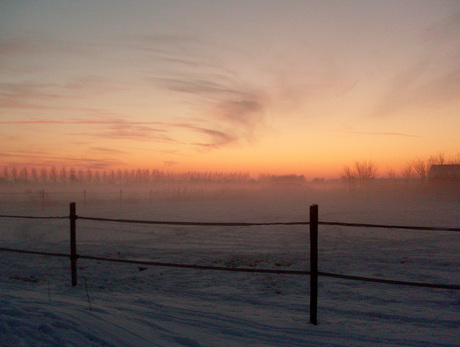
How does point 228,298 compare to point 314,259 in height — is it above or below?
below

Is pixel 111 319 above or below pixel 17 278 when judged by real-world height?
above

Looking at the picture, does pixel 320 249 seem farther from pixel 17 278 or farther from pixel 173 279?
pixel 17 278

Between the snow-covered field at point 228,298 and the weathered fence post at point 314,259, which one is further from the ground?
the weathered fence post at point 314,259

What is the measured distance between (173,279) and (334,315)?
141 inches

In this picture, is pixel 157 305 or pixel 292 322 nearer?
pixel 292 322

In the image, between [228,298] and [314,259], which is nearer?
[314,259]

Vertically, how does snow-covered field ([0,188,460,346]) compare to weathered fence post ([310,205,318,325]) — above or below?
below

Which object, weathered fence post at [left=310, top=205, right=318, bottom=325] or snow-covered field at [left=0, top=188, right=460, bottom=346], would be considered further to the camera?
weathered fence post at [left=310, top=205, right=318, bottom=325]

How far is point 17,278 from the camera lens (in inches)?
267

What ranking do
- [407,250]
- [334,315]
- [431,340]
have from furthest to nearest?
[407,250] → [334,315] → [431,340]

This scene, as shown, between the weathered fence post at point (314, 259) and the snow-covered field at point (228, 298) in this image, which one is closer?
the snow-covered field at point (228, 298)

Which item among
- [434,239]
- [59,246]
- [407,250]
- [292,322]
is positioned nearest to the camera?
[292,322]

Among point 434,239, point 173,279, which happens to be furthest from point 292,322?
point 434,239

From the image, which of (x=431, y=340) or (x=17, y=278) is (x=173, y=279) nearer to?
(x=17, y=278)
